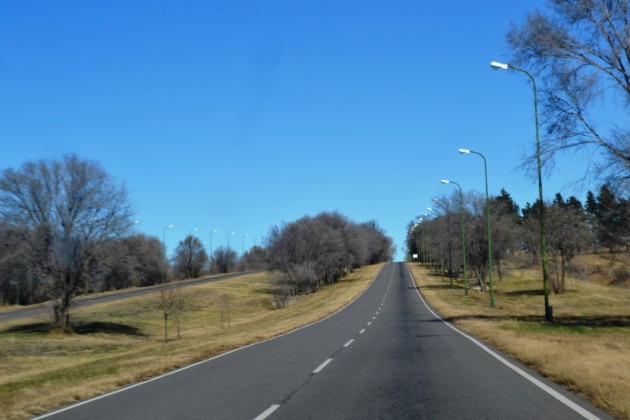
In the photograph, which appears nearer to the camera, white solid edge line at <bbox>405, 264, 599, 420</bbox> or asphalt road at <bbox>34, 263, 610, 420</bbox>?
white solid edge line at <bbox>405, 264, 599, 420</bbox>

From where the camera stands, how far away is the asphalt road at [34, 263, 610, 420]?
869 centimetres

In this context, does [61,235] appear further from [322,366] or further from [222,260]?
[222,260]

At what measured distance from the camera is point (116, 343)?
38344 mm

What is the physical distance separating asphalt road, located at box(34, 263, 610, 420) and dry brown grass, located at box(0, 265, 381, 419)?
1.04 metres

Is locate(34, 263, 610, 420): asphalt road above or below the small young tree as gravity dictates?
below

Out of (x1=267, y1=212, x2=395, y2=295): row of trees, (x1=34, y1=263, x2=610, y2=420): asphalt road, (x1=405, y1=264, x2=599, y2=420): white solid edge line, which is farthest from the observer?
(x1=267, y1=212, x2=395, y2=295): row of trees

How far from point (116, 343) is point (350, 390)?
30833mm

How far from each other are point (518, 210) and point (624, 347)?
140137mm

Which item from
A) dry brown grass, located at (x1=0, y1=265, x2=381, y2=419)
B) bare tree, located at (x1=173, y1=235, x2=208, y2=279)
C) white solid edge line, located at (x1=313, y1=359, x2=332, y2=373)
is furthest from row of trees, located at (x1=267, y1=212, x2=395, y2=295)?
white solid edge line, located at (x1=313, y1=359, x2=332, y2=373)

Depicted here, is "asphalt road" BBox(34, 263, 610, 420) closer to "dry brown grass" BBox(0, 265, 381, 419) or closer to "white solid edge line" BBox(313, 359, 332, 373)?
"white solid edge line" BBox(313, 359, 332, 373)

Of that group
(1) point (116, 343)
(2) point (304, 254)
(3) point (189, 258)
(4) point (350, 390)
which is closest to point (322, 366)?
(4) point (350, 390)

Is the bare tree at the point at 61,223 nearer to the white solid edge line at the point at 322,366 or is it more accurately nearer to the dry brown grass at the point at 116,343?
the dry brown grass at the point at 116,343

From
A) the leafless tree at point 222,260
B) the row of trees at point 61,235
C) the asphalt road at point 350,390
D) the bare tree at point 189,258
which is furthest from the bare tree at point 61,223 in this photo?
the leafless tree at point 222,260

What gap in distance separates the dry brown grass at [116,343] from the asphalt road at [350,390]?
3.42 ft
